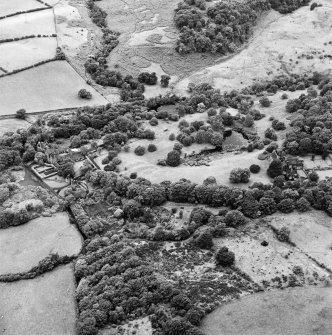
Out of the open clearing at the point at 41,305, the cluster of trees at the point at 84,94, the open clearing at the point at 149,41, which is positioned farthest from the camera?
the open clearing at the point at 149,41

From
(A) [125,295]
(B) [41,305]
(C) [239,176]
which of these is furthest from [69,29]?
(A) [125,295]

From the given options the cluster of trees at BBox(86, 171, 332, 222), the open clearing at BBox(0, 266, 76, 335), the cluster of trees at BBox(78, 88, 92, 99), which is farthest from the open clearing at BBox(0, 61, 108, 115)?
the open clearing at BBox(0, 266, 76, 335)

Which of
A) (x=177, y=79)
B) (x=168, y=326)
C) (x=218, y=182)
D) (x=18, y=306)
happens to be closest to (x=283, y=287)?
(x=168, y=326)

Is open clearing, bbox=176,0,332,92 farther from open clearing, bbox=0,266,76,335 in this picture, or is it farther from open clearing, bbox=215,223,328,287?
open clearing, bbox=0,266,76,335

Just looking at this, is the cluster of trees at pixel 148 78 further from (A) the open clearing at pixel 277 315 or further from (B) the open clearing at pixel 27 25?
(A) the open clearing at pixel 277 315

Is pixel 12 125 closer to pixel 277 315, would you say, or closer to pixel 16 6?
pixel 16 6

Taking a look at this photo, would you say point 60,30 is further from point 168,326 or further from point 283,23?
point 168,326

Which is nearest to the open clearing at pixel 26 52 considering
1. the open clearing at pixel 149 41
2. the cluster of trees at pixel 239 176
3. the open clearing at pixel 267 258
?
the open clearing at pixel 149 41
